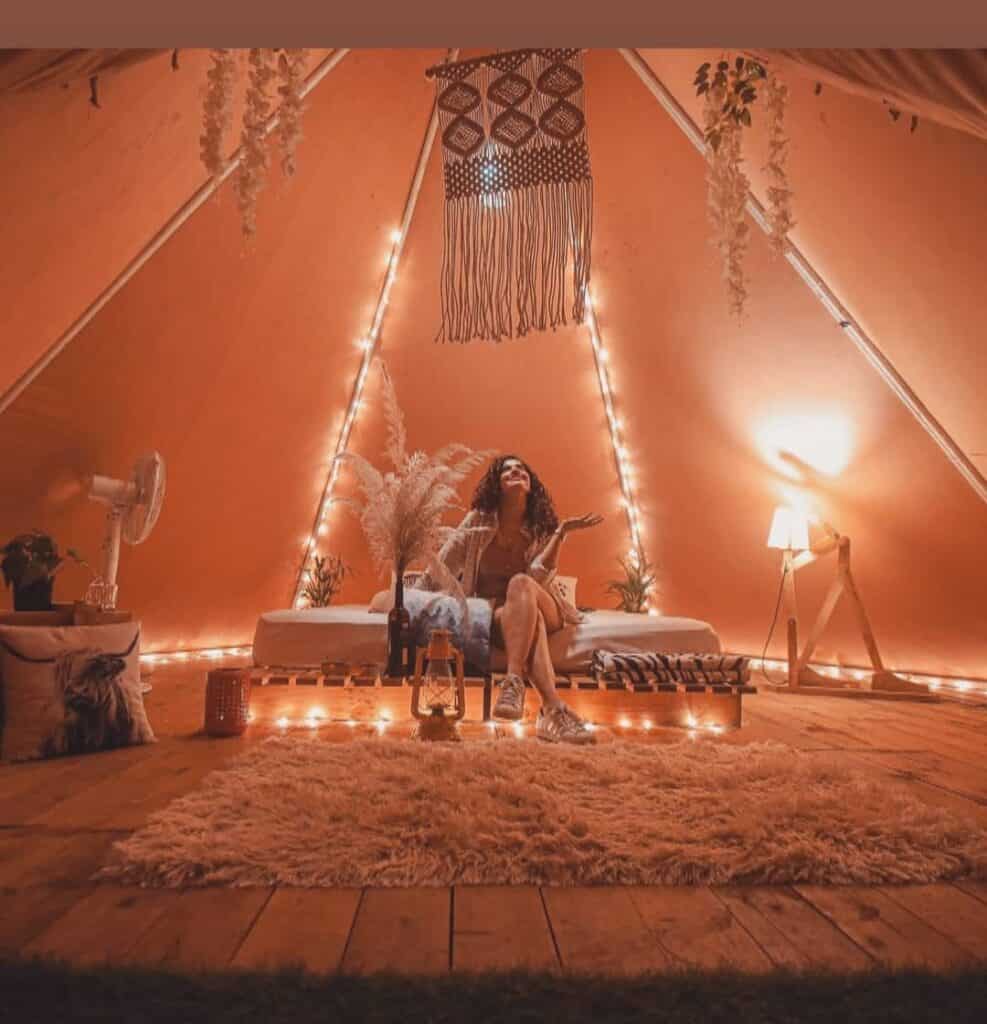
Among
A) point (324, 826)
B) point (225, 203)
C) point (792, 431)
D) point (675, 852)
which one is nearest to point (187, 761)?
point (324, 826)

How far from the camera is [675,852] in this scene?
1.61 metres

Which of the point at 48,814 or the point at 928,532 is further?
the point at 928,532

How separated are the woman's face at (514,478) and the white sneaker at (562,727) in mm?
1139

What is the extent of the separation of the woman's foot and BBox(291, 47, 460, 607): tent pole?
1491mm

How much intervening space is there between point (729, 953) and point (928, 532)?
365cm

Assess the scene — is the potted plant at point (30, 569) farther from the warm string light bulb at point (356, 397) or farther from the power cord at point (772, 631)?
the power cord at point (772, 631)

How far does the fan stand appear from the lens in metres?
4.29

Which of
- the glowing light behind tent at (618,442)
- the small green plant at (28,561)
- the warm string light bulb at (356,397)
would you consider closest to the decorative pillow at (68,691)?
the small green plant at (28,561)

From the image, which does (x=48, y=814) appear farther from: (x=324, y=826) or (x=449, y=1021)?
(x=449, y=1021)

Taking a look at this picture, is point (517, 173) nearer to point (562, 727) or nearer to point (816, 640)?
point (562, 727)

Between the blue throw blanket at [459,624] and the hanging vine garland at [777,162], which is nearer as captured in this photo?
the hanging vine garland at [777,162]

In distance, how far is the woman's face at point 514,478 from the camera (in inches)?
145

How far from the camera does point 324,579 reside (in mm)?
5387

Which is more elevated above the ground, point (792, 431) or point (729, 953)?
point (792, 431)
